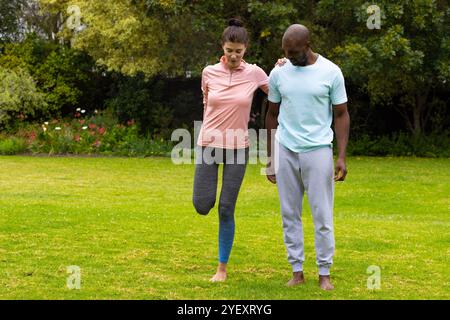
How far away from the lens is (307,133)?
5746 millimetres

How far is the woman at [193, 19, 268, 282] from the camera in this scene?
602cm

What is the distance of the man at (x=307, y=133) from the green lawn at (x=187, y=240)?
1.55ft

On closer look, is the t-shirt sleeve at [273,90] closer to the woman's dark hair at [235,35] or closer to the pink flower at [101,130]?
the woman's dark hair at [235,35]

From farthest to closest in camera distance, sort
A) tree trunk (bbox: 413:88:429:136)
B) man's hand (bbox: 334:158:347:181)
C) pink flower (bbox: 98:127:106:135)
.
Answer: tree trunk (bbox: 413:88:429:136)
pink flower (bbox: 98:127:106:135)
man's hand (bbox: 334:158:347:181)

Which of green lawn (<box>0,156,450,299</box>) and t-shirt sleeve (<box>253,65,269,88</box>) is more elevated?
t-shirt sleeve (<box>253,65,269,88</box>)

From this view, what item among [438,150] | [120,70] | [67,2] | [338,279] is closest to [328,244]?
[338,279]

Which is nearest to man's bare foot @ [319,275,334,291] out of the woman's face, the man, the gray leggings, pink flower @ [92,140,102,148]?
the man

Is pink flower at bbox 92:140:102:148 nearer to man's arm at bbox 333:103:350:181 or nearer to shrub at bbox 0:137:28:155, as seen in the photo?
shrub at bbox 0:137:28:155

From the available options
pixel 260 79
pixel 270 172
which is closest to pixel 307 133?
pixel 270 172

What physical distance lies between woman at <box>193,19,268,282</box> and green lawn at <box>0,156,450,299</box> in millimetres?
711

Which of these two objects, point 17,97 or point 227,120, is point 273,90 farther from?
point 17,97

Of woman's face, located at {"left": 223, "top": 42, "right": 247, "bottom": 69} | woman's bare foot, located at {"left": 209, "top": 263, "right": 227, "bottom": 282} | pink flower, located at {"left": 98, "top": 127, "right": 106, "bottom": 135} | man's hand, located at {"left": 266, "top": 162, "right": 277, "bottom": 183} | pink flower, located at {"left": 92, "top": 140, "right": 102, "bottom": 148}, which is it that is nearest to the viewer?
woman's face, located at {"left": 223, "top": 42, "right": 247, "bottom": 69}

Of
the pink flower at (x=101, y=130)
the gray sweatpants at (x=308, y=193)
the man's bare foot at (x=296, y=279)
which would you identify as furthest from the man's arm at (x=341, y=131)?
the pink flower at (x=101, y=130)

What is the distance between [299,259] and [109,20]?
1650 cm
